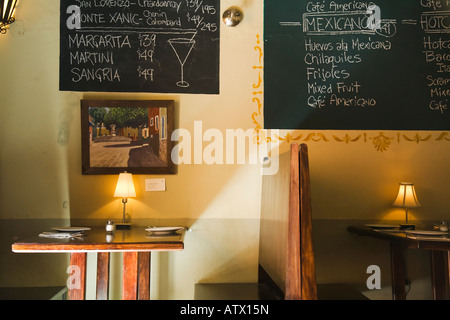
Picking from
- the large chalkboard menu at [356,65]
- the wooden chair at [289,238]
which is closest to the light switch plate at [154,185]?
the wooden chair at [289,238]

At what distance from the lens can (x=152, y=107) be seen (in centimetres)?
346

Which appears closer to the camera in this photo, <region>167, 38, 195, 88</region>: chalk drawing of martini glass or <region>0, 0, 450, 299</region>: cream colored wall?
<region>0, 0, 450, 299</region>: cream colored wall

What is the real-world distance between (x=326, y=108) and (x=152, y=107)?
1.67 meters

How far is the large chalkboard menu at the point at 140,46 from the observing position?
3.48 meters

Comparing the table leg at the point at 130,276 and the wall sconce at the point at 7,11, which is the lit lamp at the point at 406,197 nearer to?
the table leg at the point at 130,276

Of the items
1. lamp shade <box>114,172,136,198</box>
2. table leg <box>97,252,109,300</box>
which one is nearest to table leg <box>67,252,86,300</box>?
table leg <box>97,252,109,300</box>

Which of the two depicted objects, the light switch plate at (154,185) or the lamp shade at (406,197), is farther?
the light switch plate at (154,185)

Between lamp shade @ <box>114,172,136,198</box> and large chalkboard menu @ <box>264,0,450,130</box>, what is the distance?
1378mm

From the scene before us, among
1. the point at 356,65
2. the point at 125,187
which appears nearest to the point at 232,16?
the point at 356,65

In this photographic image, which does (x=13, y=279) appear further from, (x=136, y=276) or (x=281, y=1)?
(x=281, y=1)

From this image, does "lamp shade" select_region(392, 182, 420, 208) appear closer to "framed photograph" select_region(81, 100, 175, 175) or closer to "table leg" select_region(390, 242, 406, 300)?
"table leg" select_region(390, 242, 406, 300)

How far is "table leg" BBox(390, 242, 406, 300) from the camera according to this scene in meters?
3.29

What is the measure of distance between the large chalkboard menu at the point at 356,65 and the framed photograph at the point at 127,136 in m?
1.00

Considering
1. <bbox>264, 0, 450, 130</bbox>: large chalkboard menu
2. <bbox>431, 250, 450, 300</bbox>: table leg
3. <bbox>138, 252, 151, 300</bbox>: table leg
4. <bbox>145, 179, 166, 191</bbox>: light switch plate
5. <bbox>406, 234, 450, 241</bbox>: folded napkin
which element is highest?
<bbox>264, 0, 450, 130</bbox>: large chalkboard menu
